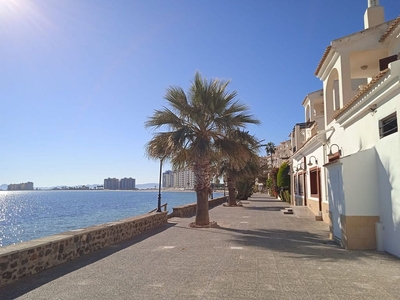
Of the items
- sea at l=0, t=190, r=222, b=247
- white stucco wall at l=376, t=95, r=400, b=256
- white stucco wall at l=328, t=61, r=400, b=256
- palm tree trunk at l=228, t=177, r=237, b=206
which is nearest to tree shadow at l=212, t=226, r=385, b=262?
white stucco wall at l=376, t=95, r=400, b=256

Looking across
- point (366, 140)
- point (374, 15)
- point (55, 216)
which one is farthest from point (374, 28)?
point (55, 216)

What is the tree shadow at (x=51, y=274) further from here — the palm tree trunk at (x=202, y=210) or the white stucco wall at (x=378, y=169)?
the white stucco wall at (x=378, y=169)

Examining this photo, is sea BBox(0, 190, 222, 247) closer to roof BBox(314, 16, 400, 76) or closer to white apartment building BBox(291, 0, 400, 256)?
white apartment building BBox(291, 0, 400, 256)

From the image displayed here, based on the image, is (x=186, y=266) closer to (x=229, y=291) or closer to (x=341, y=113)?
(x=229, y=291)

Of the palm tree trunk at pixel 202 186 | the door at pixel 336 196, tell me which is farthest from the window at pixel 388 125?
the palm tree trunk at pixel 202 186

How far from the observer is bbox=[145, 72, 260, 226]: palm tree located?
43.2 feet

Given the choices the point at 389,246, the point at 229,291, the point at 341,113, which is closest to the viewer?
the point at 229,291

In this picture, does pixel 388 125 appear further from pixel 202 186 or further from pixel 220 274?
pixel 202 186

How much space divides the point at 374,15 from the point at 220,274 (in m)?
12.7

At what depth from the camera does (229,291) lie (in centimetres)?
536

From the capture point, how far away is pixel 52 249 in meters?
7.10

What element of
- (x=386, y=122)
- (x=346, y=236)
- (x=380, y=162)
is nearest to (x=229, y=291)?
(x=346, y=236)

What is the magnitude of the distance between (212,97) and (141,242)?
20.4ft

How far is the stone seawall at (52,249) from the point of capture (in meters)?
5.91
